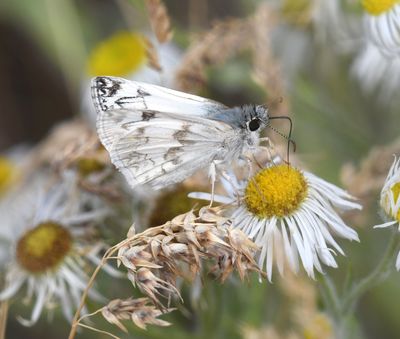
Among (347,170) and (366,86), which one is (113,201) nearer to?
(347,170)

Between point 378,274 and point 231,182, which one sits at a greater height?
point 231,182

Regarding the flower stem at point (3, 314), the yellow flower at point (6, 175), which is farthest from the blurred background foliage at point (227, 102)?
the yellow flower at point (6, 175)

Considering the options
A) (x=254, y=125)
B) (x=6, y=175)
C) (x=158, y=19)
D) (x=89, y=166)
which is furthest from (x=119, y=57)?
(x=254, y=125)

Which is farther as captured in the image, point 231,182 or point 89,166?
point 89,166

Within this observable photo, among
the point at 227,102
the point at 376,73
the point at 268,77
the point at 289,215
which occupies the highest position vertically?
the point at 227,102

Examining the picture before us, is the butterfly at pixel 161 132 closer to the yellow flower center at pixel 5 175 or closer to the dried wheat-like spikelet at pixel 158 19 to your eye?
the dried wheat-like spikelet at pixel 158 19

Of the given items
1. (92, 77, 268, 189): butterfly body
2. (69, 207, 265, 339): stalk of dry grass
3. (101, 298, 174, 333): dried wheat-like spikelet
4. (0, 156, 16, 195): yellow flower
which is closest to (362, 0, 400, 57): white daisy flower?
(92, 77, 268, 189): butterfly body

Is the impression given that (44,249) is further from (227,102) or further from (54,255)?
(227,102)
